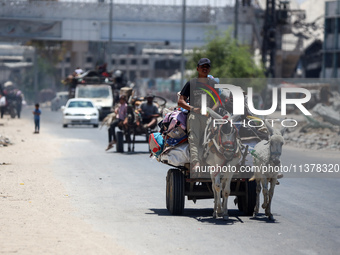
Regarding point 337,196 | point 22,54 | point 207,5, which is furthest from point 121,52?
point 337,196

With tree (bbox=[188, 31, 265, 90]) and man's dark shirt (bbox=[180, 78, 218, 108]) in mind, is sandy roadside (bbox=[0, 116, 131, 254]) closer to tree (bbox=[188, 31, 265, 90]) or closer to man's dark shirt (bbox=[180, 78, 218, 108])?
man's dark shirt (bbox=[180, 78, 218, 108])

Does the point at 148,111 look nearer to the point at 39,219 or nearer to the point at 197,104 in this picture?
the point at 197,104

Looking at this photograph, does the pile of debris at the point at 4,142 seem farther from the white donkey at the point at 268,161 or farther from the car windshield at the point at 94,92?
the white donkey at the point at 268,161

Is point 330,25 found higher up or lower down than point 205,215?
higher up

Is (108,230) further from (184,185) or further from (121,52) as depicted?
(121,52)

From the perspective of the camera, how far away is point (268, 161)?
11266 mm

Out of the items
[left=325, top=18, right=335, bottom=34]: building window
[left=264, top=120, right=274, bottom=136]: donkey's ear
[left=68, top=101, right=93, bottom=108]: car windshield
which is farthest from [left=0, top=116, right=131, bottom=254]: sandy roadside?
[left=325, top=18, right=335, bottom=34]: building window

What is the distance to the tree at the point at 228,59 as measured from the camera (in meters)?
53.9

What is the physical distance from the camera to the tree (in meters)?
53.9

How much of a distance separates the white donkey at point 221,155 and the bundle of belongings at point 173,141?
454 mm

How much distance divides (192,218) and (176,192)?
0.44 m

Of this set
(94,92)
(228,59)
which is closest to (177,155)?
(94,92)

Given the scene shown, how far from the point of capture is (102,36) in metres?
68.6

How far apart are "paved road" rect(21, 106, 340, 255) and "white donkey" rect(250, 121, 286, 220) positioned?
452 mm
